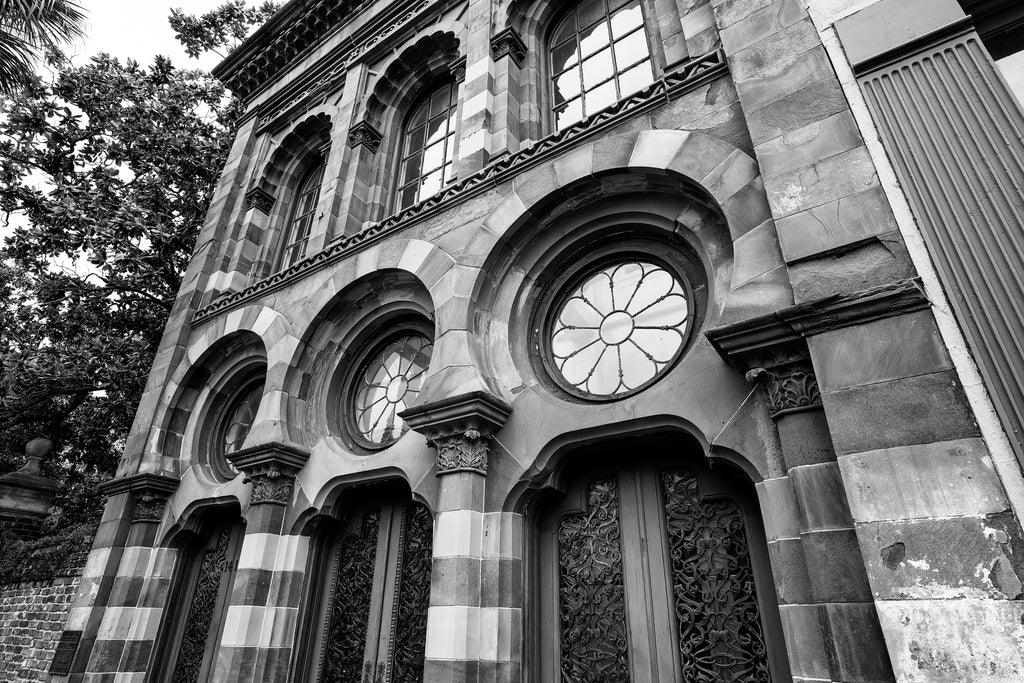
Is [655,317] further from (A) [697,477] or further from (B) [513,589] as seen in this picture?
(B) [513,589]

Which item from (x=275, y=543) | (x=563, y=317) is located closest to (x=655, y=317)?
(x=563, y=317)

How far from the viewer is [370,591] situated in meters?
5.74

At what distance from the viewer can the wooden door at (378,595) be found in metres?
5.21

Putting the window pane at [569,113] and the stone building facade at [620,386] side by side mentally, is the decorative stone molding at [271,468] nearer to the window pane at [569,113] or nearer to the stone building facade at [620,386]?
the stone building facade at [620,386]

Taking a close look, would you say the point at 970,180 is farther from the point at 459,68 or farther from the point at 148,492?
the point at 148,492

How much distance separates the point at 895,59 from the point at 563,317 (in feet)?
10.5

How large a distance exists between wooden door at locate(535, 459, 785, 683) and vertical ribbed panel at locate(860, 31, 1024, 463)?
183 centimetres

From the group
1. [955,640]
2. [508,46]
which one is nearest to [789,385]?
[955,640]

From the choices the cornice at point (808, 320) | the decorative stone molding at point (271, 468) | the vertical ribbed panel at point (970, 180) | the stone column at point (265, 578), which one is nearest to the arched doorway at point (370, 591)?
the stone column at point (265, 578)

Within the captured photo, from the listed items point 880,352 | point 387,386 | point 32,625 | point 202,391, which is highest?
point 202,391

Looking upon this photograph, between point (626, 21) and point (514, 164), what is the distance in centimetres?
256

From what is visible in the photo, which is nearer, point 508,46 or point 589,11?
point 508,46

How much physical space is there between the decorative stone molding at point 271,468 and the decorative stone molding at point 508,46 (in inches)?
218

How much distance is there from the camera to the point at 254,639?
5.57 meters
